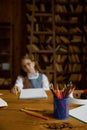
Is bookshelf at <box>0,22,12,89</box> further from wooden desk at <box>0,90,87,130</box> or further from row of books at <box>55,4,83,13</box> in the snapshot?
wooden desk at <box>0,90,87,130</box>

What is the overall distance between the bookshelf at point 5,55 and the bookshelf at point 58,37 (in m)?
0.33

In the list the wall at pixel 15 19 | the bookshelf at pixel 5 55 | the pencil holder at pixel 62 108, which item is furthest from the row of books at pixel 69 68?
the pencil holder at pixel 62 108

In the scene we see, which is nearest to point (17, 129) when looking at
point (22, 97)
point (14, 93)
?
point (22, 97)

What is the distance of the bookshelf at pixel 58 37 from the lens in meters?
4.54

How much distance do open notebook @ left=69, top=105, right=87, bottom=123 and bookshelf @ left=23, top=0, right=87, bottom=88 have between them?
114 inches

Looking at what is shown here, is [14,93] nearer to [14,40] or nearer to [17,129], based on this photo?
[17,129]

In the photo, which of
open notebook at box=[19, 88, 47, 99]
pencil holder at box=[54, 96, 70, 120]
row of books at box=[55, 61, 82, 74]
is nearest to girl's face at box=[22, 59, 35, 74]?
open notebook at box=[19, 88, 47, 99]

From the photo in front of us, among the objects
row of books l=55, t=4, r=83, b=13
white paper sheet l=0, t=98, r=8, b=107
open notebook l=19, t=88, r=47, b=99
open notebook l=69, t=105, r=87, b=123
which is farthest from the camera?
row of books l=55, t=4, r=83, b=13

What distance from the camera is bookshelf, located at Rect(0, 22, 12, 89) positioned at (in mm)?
4582

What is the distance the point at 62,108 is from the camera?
1474 millimetres

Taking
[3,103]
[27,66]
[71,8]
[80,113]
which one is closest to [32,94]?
[3,103]

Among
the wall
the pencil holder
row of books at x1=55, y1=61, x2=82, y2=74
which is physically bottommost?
row of books at x1=55, y1=61, x2=82, y2=74

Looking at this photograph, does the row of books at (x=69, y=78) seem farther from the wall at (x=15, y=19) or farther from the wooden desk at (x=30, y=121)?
the wooden desk at (x=30, y=121)

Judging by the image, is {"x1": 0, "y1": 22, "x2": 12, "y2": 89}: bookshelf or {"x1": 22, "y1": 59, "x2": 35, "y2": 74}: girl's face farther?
{"x1": 0, "y1": 22, "x2": 12, "y2": 89}: bookshelf
